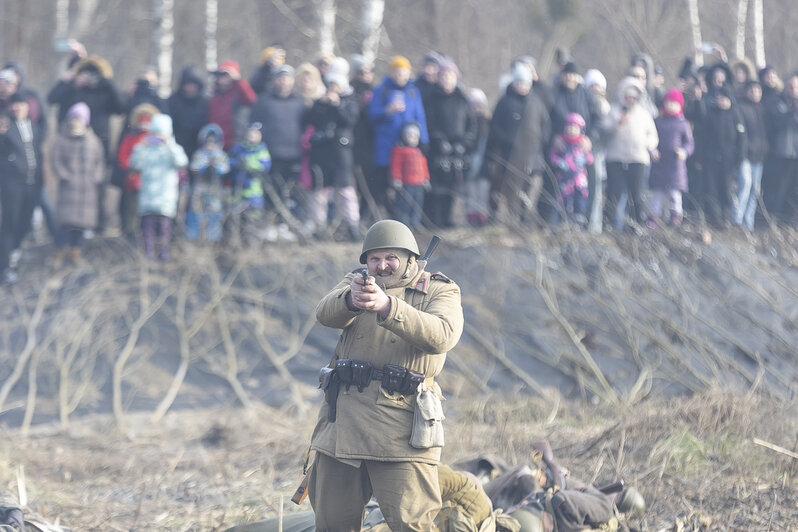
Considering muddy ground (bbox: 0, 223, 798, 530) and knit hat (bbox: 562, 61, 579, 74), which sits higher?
knit hat (bbox: 562, 61, 579, 74)

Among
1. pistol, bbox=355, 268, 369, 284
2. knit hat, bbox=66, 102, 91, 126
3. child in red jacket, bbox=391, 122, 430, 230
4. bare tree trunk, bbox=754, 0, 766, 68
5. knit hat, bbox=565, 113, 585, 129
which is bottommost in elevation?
pistol, bbox=355, 268, 369, 284

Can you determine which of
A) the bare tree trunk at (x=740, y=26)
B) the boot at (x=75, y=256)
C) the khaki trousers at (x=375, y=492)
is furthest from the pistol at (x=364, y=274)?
the bare tree trunk at (x=740, y=26)

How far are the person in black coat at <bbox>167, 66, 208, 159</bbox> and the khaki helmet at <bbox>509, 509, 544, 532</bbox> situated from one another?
711 centimetres

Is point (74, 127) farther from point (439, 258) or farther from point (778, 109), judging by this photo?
point (778, 109)

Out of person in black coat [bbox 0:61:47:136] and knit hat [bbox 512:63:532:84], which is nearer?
person in black coat [bbox 0:61:47:136]

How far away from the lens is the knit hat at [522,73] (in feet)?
38.6

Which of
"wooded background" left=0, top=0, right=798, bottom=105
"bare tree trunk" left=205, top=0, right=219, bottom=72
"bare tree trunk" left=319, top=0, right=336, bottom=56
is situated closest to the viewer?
"bare tree trunk" left=319, top=0, right=336, bottom=56

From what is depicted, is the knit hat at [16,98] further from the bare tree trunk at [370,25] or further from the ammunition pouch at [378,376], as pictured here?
the ammunition pouch at [378,376]

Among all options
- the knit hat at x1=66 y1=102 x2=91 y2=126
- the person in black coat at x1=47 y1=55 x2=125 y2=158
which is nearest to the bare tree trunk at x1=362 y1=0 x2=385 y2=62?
the person in black coat at x1=47 y1=55 x2=125 y2=158

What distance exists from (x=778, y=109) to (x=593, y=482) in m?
7.28

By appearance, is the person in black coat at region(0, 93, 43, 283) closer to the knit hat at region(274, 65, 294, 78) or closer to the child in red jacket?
the knit hat at region(274, 65, 294, 78)

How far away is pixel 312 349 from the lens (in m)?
11.5

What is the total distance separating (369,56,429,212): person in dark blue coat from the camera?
11258 millimetres

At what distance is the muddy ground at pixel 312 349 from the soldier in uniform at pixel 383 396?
2.99 m
